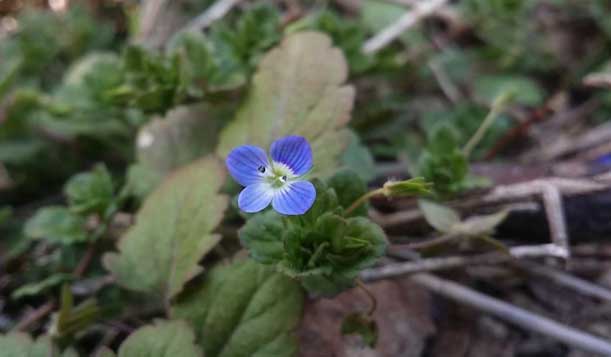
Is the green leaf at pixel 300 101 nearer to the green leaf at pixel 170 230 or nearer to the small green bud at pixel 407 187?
the green leaf at pixel 170 230

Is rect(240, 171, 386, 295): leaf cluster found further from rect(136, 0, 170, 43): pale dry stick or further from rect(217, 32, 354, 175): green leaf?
rect(136, 0, 170, 43): pale dry stick

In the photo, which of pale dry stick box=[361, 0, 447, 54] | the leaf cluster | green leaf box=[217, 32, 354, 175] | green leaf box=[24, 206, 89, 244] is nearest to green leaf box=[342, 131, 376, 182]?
green leaf box=[217, 32, 354, 175]

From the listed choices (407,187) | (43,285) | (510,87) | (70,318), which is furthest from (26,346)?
(510,87)

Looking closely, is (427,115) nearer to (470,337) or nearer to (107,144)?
(470,337)

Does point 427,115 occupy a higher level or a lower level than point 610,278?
higher

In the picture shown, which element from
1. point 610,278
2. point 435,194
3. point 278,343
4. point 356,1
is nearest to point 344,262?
point 278,343

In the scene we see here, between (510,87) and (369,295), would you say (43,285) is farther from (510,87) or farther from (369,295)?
(510,87)
